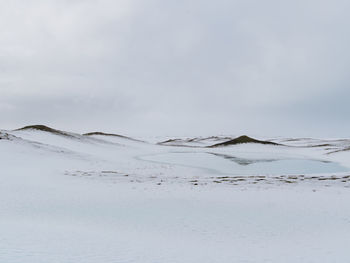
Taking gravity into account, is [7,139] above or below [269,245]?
above

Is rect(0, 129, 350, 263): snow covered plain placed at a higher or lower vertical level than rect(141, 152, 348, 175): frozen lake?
lower

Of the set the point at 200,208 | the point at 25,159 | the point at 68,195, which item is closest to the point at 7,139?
the point at 25,159

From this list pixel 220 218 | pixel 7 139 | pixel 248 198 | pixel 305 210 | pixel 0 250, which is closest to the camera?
pixel 0 250

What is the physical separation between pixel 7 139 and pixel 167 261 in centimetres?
3029

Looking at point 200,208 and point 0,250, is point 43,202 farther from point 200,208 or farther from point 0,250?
point 200,208

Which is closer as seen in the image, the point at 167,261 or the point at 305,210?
the point at 167,261

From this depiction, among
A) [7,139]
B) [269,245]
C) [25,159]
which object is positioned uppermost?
[7,139]

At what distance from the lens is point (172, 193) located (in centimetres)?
1379

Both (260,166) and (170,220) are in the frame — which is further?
(260,166)

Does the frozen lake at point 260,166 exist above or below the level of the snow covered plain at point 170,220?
above

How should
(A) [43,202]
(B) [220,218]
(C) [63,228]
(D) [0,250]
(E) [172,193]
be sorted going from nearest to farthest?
1. (D) [0,250]
2. (C) [63,228]
3. (B) [220,218]
4. (A) [43,202]
5. (E) [172,193]

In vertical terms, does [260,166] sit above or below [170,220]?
above

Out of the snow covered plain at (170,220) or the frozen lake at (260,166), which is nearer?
the snow covered plain at (170,220)

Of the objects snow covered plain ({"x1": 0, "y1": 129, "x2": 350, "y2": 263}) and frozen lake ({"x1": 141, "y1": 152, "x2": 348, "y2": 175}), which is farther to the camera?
frozen lake ({"x1": 141, "y1": 152, "x2": 348, "y2": 175})
